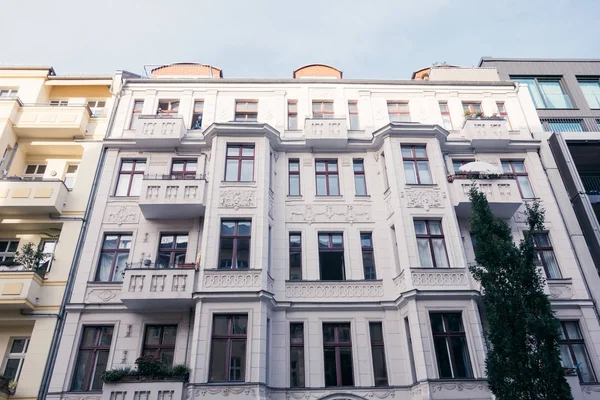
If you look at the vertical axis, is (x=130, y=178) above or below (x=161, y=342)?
above

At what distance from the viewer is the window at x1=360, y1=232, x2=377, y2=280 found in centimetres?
1645

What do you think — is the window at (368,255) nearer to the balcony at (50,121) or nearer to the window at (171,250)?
the window at (171,250)

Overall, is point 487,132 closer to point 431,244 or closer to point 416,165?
point 416,165

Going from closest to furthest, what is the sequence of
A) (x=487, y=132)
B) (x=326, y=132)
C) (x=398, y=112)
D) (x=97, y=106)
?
(x=326, y=132) → (x=487, y=132) → (x=398, y=112) → (x=97, y=106)

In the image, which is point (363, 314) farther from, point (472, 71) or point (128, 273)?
point (472, 71)

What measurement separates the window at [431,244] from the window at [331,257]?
3.01 meters

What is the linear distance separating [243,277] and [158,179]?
5.57 meters

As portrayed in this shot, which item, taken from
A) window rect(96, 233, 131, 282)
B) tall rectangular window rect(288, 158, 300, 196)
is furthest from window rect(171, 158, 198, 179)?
tall rectangular window rect(288, 158, 300, 196)

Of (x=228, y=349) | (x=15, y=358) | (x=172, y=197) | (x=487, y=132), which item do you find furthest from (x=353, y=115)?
(x=15, y=358)

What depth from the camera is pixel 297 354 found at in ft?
49.0

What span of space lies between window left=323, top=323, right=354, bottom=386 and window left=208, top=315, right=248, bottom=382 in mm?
2969

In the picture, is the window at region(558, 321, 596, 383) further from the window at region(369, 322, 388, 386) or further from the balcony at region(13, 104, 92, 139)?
the balcony at region(13, 104, 92, 139)

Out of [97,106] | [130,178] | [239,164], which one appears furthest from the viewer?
[97,106]

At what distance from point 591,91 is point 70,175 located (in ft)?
87.4
